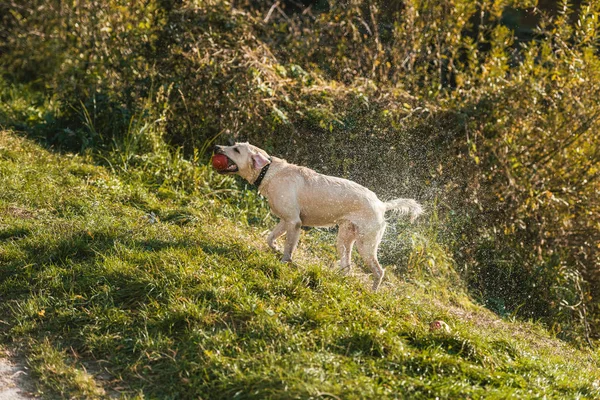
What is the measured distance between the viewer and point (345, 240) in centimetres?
707

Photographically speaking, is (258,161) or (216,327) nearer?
(216,327)

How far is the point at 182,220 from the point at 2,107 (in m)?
4.44

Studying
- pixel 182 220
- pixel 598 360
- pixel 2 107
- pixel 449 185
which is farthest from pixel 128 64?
pixel 598 360

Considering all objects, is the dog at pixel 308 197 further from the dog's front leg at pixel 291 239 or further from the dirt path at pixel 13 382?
the dirt path at pixel 13 382

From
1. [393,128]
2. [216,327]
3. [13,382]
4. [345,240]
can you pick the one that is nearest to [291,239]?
[345,240]

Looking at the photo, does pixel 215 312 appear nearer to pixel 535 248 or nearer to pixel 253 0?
pixel 535 248

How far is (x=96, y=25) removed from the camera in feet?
36.4

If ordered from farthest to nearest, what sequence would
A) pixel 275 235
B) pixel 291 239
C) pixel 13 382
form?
pixel 275 235
pixel 291 239
pixel 13 382

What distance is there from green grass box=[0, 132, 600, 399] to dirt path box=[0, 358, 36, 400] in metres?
0.10

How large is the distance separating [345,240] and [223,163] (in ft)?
4.49

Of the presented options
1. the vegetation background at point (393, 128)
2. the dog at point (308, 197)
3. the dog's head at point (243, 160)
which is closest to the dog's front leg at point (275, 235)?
the dog at point (308, 197)

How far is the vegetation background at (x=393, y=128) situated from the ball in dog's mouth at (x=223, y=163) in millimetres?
1341

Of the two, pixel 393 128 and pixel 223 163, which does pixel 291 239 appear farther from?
pixel 393 128

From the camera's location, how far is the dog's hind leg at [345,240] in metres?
6.98
